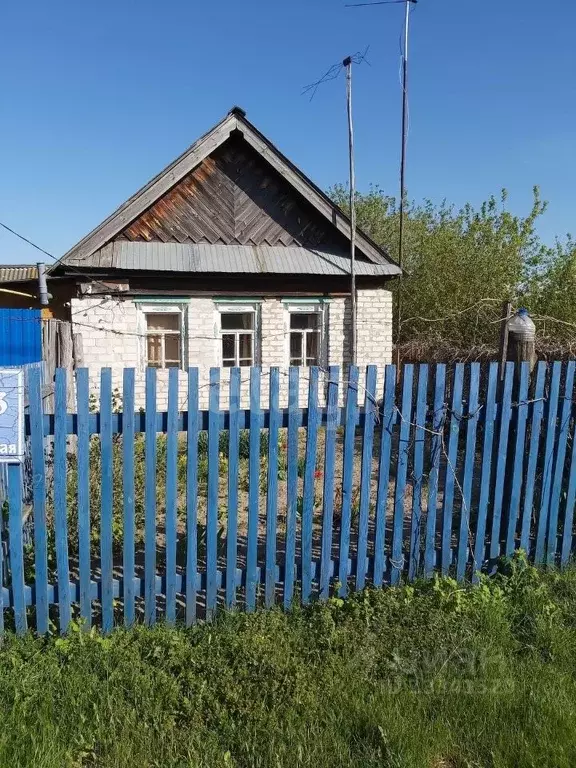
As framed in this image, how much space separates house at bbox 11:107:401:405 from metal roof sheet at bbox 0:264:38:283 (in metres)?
1.69

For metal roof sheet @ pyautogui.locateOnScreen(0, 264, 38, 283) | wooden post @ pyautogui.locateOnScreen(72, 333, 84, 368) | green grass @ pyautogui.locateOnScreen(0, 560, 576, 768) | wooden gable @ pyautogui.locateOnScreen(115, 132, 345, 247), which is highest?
wooden gable @ pyautogui.locateOnScreen(115, 132, 345, 247)

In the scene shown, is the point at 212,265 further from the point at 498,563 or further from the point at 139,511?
the point at 498,563

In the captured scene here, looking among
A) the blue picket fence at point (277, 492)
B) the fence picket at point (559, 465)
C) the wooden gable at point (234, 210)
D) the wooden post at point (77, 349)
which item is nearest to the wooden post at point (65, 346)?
the wooden post at point (77, 349)

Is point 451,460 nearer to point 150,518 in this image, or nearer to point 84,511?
point 150,518

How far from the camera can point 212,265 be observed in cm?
915

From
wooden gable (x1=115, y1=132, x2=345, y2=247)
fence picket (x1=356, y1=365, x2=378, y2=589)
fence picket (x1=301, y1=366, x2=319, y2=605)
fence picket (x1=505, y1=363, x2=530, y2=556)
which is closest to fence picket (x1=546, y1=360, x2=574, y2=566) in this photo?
fence picket (x1=505, y1=363, x2=530, y2=556)

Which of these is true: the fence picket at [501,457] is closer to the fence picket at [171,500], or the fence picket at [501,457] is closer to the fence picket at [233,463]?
the fence picket at [233,463]

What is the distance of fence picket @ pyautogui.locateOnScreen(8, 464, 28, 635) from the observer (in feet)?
9.17

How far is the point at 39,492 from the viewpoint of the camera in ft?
9.22

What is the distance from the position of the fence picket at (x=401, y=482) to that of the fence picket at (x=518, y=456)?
0.78 metres

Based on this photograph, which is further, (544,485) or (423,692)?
(544,485)

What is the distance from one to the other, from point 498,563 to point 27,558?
3188 millimetres

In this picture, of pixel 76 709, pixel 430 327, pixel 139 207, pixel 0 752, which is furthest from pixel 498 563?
pixel 430 327

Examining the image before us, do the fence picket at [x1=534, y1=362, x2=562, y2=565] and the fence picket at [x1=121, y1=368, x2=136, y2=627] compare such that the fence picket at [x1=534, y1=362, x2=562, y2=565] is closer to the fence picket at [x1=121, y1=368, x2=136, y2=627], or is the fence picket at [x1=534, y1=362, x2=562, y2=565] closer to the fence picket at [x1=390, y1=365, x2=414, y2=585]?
the fence picket at [x1=390, y1=365, x2=414, y2=585]
